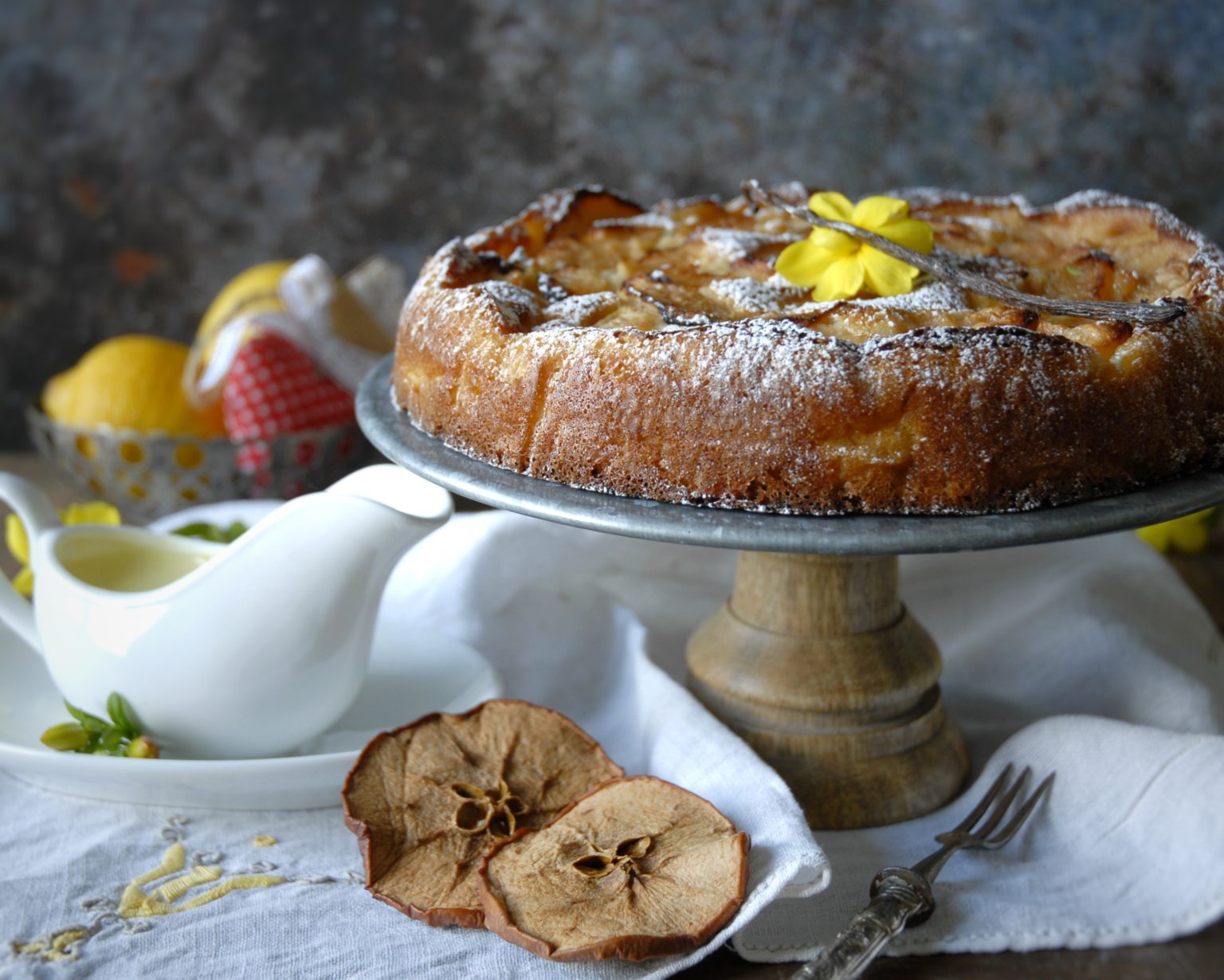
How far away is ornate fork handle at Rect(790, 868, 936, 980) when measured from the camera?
0.85 m

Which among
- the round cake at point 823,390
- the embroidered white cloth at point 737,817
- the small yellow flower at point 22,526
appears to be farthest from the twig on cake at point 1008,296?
the small yellow flower at point 22,526

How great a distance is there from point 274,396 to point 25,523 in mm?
705

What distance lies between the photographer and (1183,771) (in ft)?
3.40

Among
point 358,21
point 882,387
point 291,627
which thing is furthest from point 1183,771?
point 358,21

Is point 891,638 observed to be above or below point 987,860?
above

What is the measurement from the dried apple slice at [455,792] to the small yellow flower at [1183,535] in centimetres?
108

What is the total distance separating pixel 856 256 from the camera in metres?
1.13

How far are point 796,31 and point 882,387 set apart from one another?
147 centimetres

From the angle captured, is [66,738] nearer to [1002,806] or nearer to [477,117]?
[1002,806]

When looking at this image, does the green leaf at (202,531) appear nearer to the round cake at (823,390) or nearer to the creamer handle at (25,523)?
the creamer handle at (25,523)

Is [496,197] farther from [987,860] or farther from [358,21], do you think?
[987,860]

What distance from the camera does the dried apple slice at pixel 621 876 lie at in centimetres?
89

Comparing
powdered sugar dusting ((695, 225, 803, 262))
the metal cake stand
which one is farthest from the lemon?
powdered sugar dusting ((695, 225, 803, 262))

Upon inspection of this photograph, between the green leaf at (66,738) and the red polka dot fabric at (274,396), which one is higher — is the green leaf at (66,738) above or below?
below
